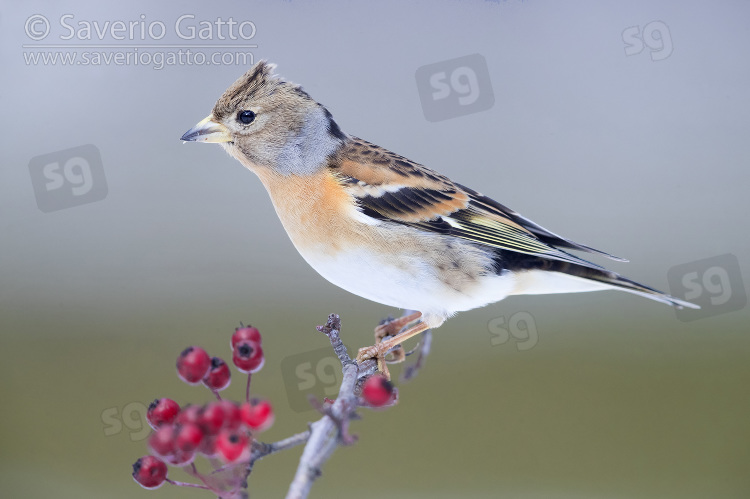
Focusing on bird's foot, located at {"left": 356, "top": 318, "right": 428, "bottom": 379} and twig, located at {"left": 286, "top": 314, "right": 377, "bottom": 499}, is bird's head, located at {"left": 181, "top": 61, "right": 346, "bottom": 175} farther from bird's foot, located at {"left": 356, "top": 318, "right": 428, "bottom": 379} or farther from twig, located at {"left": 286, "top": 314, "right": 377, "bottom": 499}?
twig, located at {"left": 286, "top": 314, "right": 377, "bottom": 499}

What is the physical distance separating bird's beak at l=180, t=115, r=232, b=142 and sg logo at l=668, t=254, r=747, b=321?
47.6 inches

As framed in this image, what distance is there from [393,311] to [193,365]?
1.05 m

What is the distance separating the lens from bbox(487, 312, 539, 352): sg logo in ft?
5.25

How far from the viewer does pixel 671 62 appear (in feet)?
5.19

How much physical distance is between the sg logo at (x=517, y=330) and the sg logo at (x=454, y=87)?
0.54 meters

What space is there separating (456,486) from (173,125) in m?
1.18

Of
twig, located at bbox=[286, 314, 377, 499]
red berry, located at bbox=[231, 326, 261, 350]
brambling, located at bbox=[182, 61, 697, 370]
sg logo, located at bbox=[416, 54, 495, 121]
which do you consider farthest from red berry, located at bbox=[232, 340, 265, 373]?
sg logo, located at bbox=[416, 54, 495, 121]

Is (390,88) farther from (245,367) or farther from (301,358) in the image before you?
(245,367)

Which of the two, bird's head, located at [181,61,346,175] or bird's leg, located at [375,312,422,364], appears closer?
bird's head, located at [181,61,346,175]

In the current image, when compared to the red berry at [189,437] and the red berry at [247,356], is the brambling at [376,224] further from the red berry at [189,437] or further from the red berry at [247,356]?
the red berry at [189,437]

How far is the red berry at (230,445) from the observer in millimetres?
573

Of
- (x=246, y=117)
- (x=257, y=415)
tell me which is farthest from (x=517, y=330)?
(x=257, y=415)

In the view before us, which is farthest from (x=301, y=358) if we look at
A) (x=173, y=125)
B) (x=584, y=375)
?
(x=584, y=375)

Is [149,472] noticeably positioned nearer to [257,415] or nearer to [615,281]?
[257,415]
